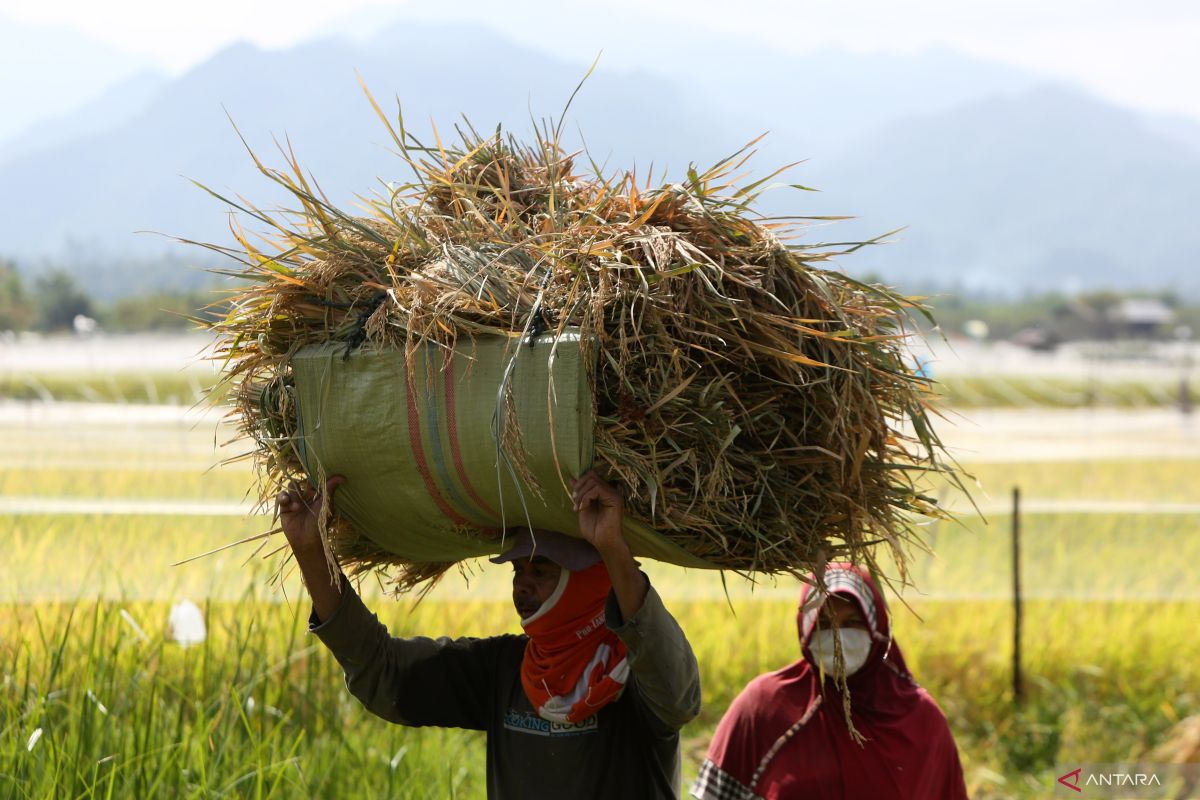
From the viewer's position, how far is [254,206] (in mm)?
2766

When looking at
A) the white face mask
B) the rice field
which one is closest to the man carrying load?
the rice field

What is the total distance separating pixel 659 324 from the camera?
2.29m

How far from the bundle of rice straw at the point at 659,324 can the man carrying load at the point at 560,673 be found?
16 centimetres

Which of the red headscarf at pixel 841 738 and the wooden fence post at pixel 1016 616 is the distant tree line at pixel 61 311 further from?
the red headscarf at pixel 841 738

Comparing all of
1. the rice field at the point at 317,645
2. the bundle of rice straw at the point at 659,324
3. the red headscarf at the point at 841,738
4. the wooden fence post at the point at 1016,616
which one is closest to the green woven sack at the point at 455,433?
the bundle of rice straw at the point at 659,324

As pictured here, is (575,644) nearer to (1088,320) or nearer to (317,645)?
(317,645)

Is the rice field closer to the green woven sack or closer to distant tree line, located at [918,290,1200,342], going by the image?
the green woven sack

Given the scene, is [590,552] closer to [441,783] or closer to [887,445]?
[887,445]

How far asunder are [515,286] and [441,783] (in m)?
2.89

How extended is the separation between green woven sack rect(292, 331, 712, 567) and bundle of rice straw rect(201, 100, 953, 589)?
0.05m

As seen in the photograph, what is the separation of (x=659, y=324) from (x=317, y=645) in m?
3.60

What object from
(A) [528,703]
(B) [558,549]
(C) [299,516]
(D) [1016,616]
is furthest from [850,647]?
(D) [1016,616]

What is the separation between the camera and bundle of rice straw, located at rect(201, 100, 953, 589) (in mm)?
2338

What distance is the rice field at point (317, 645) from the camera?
396 cm
